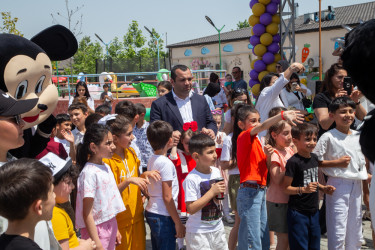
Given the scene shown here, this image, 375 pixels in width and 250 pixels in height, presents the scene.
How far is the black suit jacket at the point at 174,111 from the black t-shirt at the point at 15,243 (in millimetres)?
2982

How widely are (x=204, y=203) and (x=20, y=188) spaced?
185cm

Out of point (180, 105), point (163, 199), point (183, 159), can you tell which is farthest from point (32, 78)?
point (180, 105)

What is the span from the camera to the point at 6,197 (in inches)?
76.0

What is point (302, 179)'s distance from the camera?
405cm

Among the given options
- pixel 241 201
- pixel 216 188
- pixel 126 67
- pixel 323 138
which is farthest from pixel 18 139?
pixel 126 67

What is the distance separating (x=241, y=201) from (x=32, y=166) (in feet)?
7.93

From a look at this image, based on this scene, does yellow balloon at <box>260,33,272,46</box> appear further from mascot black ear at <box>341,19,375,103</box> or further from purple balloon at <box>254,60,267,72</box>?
mascot black ear at <box>341,19,375,103</box>

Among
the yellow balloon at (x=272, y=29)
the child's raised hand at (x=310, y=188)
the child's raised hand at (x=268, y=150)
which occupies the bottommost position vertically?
the child's raised hand at (x=310, y=188)

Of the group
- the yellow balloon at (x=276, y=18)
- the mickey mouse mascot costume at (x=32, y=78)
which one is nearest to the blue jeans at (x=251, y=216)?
the mickey mouse mascot costume at (x=32, y=78)

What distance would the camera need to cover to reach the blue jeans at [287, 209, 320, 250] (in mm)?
3967

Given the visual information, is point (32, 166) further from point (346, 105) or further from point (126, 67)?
point (126, 67)

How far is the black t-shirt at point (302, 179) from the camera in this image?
4.02 metres

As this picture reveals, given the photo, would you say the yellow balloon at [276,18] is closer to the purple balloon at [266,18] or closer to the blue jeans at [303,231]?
the purple balloon at [266,18]

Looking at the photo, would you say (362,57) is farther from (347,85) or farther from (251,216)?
(347,85)
